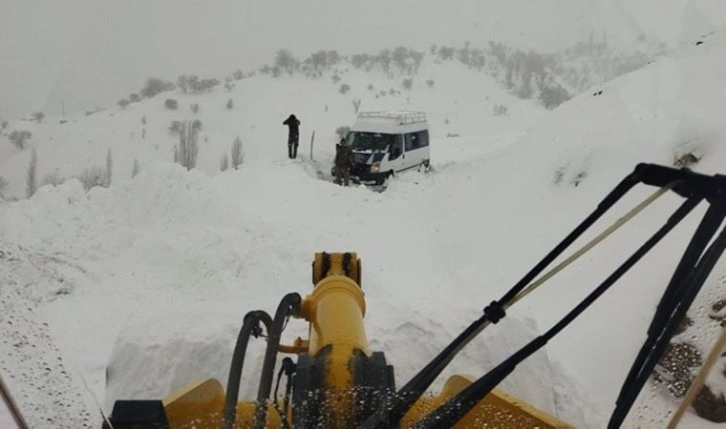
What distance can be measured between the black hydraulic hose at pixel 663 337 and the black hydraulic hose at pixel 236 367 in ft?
4.47

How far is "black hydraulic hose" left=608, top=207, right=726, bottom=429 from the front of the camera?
154 centimetres

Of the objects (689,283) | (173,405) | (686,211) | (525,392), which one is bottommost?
(525,392)

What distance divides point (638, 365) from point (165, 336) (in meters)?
4.05

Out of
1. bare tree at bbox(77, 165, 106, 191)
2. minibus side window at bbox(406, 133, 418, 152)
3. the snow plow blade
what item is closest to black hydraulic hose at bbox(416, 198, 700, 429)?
the snow plow blade

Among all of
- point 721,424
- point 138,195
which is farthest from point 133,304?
point 721,424

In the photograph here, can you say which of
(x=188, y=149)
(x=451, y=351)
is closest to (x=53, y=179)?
(x=188, y=149)

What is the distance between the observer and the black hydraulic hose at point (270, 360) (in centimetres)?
235

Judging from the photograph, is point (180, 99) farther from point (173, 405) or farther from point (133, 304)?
point (173, 405)

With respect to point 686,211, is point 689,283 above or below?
below

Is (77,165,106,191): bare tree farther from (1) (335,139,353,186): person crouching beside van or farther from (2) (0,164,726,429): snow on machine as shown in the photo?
(2) (0,164,726,429): snow on machine

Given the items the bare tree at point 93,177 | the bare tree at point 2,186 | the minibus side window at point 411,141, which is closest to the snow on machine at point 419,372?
the bare tree at point 2,186

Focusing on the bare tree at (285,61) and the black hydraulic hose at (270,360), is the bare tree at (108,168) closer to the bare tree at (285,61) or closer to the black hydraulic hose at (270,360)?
the black hydraulic hose at (270,360)

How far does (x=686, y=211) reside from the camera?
1582mm

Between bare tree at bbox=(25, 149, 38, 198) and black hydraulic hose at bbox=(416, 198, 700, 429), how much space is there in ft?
46.1
